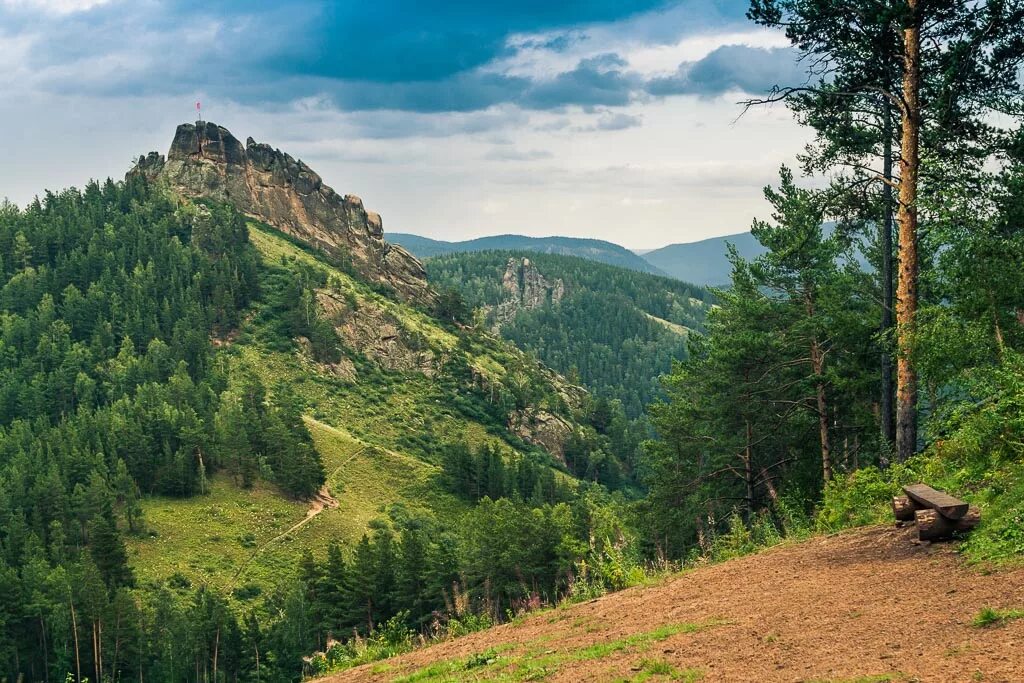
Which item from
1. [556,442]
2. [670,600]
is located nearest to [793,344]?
[670,600]

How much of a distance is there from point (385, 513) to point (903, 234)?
87.1m

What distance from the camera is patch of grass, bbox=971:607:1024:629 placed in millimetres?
9609

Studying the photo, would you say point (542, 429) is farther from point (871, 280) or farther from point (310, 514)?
point (871, 280)

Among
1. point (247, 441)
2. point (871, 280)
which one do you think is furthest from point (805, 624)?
point (247, 441)

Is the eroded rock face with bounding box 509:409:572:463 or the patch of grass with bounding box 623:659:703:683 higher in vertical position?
the patch of grass with bounding box 623:659:703:683

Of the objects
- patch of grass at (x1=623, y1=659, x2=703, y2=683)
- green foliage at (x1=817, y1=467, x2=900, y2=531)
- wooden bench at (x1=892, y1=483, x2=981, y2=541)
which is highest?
wooden bench at (x1=892, y1=483, x2=981, y2=541)

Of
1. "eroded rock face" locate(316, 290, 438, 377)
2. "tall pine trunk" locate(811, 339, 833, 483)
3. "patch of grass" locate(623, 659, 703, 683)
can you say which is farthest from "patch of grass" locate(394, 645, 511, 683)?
"eroded rock face" locate(316, 290, 438, 377)

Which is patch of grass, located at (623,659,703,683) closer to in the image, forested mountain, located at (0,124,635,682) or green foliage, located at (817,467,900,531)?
green foliage, located at (817,467,900,531)

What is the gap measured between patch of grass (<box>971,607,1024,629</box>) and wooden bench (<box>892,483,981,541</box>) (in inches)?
139

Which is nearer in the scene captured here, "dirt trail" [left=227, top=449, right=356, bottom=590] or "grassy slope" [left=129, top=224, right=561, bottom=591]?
"dirt trail" [left=227, top=449, right=356, bottom=590]

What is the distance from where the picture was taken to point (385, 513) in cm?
10131

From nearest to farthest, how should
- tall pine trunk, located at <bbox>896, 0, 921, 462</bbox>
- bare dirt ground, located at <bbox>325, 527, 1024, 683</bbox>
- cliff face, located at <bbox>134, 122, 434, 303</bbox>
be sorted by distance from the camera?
bare dirt ground, located at <bbox>325, 527, 1024, 683</bbox>, tall pine trunk, located at <bbox>896, 0, 921, 462</bbox>, cliff face, located at <bbox>134, 122, 434, 303</bbox>

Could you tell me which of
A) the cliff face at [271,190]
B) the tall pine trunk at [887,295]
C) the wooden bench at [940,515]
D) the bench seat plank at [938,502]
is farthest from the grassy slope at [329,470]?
the wooden bench at [940,515]

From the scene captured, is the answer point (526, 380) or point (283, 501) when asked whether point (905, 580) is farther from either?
point (526, 380)
